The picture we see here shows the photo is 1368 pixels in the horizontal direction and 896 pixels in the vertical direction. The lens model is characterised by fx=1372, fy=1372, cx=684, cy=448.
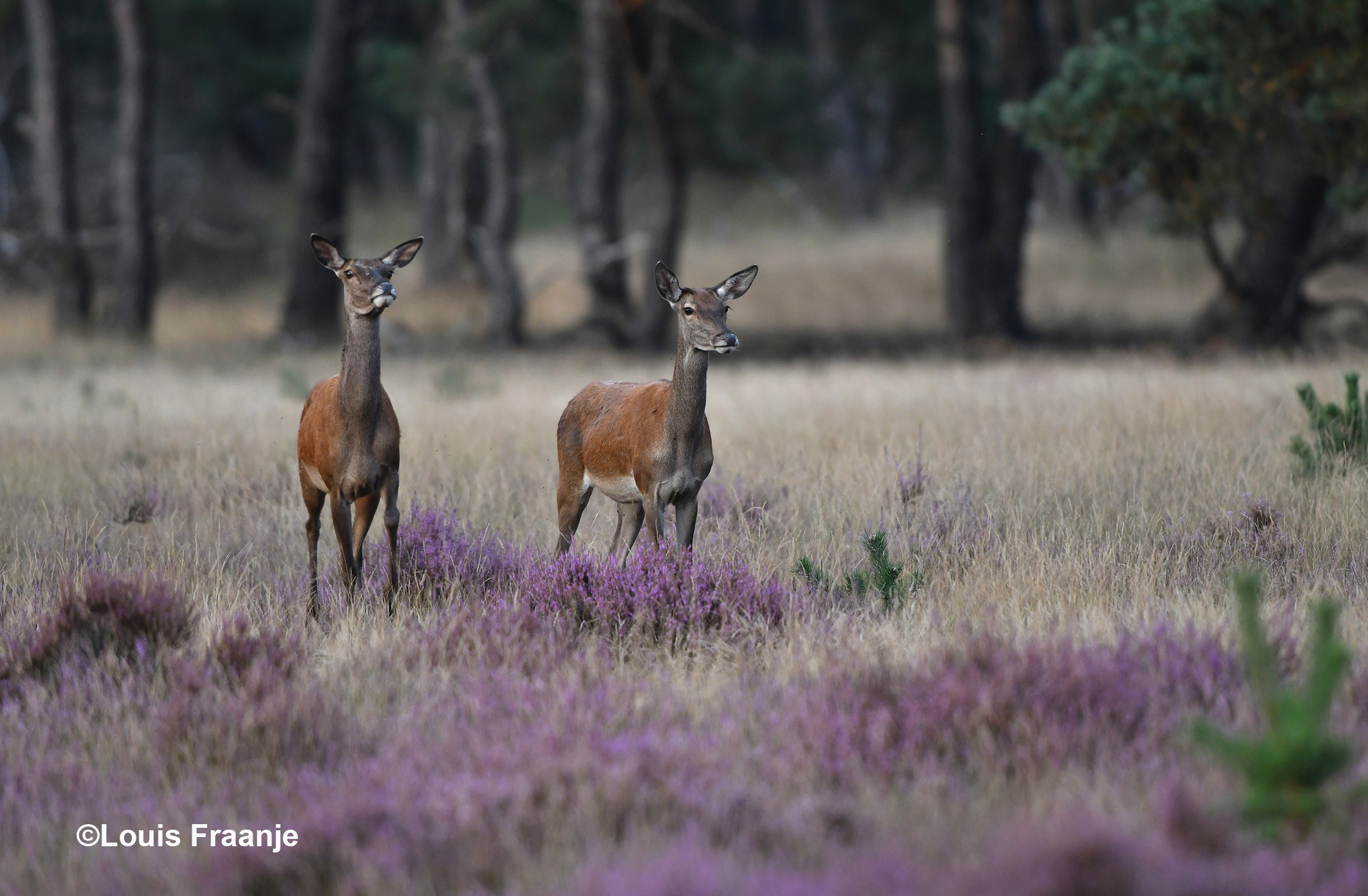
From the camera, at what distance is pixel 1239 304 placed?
51.6 feet

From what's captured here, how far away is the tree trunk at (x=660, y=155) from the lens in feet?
59.3

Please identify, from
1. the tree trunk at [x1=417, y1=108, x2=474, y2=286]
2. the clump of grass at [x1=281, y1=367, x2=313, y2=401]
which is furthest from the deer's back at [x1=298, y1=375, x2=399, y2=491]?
the tree trunk at [x1=417, y1=108, x2=474, y2=286]

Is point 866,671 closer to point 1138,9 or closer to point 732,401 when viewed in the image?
point 732,401

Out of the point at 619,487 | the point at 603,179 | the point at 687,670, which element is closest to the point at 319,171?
the point at 603,179

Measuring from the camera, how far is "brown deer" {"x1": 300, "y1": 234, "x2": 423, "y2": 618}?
19.2ft

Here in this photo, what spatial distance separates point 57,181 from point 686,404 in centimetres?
1741

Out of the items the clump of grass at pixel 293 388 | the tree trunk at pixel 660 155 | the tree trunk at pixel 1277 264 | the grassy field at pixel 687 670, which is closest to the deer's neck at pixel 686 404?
the grassy field at pixel 687 670

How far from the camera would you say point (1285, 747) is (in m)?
3.19

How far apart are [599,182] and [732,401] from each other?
298 inches

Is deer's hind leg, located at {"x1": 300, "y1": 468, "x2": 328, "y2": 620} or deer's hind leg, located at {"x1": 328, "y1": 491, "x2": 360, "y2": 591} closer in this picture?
deer's hind leg, located at {"x1": 328, "y1": 491, "x2": 360, "y2": 591}

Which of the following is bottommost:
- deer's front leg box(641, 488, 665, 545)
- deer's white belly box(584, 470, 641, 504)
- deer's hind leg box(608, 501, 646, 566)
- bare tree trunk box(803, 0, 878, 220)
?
deer's hind leg box(608, 501, 646, 566)

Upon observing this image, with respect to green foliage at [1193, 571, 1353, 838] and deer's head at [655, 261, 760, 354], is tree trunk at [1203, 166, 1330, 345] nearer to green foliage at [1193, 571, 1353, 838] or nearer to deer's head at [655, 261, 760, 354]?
deer's head at [655, 261, 760, 354]

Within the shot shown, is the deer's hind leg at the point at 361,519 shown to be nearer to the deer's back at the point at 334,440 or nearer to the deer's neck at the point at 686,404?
the deer's back at the point at 334,440

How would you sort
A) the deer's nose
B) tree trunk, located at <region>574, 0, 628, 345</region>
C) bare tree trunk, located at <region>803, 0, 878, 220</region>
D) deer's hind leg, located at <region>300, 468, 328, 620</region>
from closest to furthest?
the deer's nose, deer's hind leg, located at <region>300, 468, 328, 620</region>, tree trunk, located at <region>574, 0, 628, 345</region>, bare tree trunk, located at <region>803, 0, 878, 220</region>
